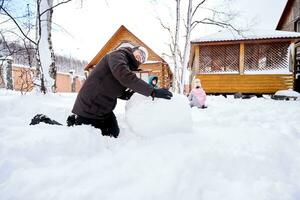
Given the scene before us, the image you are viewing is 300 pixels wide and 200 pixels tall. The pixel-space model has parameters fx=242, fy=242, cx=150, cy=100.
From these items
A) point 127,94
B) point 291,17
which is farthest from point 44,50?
point 291,17

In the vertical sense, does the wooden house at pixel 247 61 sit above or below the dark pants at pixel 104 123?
above

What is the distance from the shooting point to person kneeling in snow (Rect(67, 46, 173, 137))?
2297 millimetres

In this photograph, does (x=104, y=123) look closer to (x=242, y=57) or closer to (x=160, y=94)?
(x=160, y=94)

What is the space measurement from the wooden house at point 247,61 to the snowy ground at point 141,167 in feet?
32.4

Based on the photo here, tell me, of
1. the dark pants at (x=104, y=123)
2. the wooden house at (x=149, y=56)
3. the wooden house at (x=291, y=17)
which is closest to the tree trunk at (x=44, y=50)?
the dark pants at (x=104, y=123)

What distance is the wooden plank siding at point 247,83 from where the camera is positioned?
11.7 meters

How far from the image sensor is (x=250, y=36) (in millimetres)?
11914

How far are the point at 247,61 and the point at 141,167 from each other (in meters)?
12.2

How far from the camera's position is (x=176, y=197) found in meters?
1.40

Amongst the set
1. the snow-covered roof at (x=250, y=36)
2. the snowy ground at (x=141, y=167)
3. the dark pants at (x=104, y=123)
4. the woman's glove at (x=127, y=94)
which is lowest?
the snowy ground at (x=141, y=167)

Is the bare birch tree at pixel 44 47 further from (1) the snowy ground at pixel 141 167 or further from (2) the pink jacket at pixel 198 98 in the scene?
(1) the snowy ground at pixel 141 167

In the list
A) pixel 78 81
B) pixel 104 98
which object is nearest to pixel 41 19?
pixel 104 98

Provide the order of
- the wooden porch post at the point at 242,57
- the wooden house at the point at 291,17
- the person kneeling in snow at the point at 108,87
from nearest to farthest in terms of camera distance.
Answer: the person kneeling in snow at the point at 108,87 < the wooden porch post at the point at 242,57 < the wooden house at the point at 291,17

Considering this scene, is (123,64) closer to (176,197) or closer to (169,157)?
(169,157)
